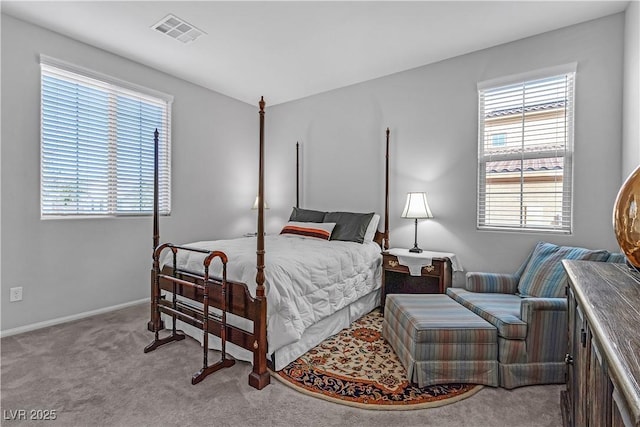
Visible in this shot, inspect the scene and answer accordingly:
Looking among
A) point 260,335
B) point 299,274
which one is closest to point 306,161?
point 299,274

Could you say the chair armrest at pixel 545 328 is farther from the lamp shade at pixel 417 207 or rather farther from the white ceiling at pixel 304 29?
the white ceiling at pixel 304 29

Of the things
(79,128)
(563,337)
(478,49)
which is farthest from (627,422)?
(79,128)

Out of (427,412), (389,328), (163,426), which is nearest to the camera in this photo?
(163,426)

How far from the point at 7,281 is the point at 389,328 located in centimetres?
321

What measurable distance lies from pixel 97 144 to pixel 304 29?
7.72 feet

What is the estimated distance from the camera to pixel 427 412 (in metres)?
1.80

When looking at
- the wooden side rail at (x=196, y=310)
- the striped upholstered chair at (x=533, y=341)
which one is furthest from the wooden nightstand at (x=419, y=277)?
the wooden side rail at (x=196, y=310)

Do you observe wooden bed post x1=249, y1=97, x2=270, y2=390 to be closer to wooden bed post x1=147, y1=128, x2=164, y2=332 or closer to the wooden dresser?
wooden bed post x1=147, y1=128, x2=164, y2=332

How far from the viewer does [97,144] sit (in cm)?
331

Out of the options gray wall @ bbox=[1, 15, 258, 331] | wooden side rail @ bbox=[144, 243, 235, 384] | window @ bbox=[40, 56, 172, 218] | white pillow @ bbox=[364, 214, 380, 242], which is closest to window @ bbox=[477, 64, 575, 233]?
white pillow @ bbox=[364, 214, 380, 242]

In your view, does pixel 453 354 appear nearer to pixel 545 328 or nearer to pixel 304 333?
pixel 545 328

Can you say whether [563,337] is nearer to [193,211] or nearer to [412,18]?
[412,18]

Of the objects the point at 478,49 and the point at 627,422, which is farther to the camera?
the point at 478,49

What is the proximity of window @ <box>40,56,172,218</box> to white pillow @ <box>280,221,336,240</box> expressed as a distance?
1531 mm
